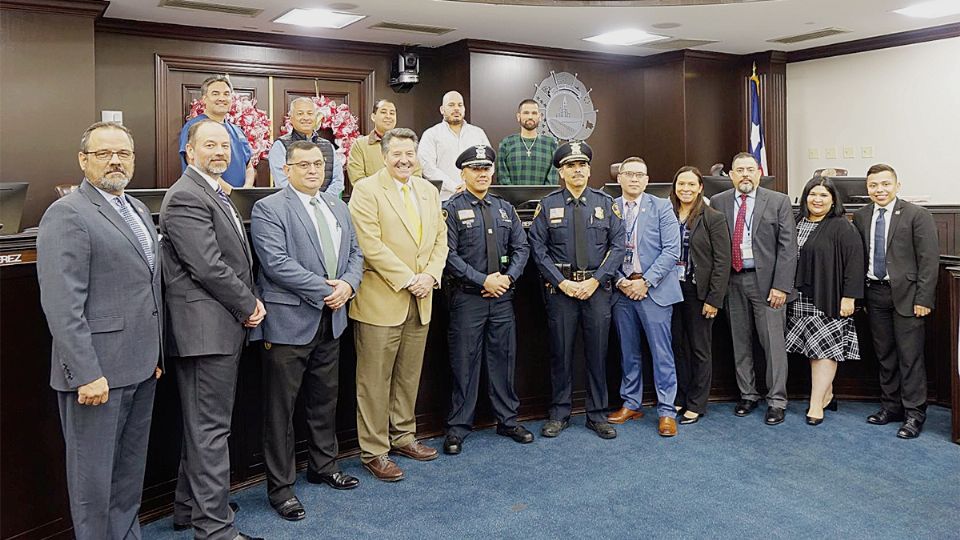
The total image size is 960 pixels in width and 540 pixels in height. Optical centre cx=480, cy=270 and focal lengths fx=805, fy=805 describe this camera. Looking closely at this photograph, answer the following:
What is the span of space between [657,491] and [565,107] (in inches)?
250

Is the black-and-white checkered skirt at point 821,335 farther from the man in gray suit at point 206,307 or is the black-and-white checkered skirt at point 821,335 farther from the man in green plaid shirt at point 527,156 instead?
the man in gray suit at point 206,307

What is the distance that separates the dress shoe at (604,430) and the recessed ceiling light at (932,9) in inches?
209

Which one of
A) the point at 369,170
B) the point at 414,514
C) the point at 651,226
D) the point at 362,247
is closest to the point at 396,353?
the point at 362,247

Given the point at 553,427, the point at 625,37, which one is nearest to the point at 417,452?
the point at 553,427

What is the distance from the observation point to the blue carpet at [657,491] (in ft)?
11.5

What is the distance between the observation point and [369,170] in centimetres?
638

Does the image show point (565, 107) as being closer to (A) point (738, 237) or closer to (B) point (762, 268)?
(A) point (738, 237)

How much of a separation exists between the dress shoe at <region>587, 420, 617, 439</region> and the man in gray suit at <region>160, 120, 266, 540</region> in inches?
90.2

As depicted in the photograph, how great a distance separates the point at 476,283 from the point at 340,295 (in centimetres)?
96

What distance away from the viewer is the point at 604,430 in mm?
4844

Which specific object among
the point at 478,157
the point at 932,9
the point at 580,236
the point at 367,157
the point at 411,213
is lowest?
the point at 580,236

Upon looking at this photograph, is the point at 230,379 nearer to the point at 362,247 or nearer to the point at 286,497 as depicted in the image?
the point at 286,497

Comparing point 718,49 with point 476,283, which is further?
point 718,49

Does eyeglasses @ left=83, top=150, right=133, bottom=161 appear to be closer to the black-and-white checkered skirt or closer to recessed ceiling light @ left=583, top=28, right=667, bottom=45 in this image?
the black-and-white checkered skirt
